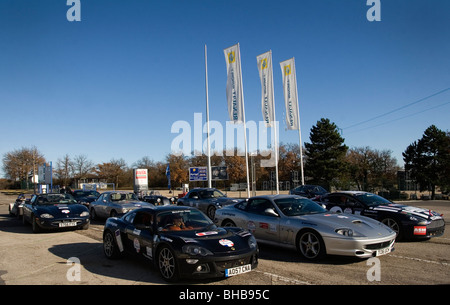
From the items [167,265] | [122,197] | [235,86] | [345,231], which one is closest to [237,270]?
[167,265]

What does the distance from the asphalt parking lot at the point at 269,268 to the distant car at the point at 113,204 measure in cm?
493

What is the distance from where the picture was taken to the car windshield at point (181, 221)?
6223mm

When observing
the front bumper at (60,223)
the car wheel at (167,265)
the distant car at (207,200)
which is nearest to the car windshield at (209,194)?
the distant car at (207,200)

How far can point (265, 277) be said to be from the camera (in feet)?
18.5

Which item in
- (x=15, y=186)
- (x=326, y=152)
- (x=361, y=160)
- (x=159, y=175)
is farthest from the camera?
(x=15, y=186)

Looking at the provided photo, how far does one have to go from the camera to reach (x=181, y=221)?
6445 mm

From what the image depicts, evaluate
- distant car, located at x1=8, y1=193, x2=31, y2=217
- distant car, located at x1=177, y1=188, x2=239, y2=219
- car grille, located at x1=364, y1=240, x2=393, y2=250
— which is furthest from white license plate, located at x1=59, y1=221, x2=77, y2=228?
car grille, located at x1=364, y1=240, x2=393, y2=250

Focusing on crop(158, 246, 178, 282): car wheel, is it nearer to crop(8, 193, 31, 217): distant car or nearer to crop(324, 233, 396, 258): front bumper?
crop(324, 233, 396, 258): front bumper

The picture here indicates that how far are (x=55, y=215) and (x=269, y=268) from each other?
Result: 8.59m

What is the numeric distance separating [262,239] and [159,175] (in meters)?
64.9

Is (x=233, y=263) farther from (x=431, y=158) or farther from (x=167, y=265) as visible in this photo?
(x=431, y=158)

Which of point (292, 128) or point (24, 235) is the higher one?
point (292, 128)
